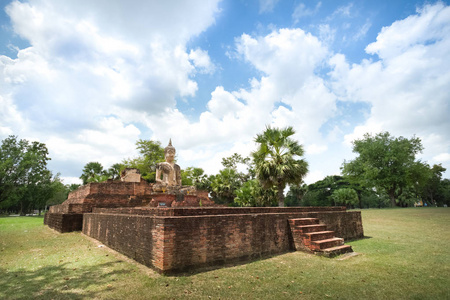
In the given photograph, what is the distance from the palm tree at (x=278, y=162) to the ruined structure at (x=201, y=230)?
407 centimetres

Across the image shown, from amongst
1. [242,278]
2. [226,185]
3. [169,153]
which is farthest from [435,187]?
[242,278]

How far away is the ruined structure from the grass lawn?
12.2 inches

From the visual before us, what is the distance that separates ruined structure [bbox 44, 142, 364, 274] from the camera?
480 centimetres

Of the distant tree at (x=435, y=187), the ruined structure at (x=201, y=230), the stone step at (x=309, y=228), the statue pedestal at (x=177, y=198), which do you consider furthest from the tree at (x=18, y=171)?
the distant tree at (x=435, y=187)

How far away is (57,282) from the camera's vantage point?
4391mm

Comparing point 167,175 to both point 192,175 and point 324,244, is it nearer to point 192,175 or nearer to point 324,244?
point 324,244

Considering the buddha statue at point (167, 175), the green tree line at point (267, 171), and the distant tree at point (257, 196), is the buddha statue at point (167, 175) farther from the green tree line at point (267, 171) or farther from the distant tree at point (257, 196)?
the distant tree at point (257, 196)

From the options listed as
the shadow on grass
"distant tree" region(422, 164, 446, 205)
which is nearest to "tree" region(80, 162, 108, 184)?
the shadow on grass

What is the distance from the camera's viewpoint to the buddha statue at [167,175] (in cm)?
891

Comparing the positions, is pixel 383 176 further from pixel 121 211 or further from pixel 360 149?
pixel 121 211

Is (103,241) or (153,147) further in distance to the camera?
(153,147)

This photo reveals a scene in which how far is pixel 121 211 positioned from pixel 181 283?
4.22 metres

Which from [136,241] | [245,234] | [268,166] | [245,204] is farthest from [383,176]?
[136,241]

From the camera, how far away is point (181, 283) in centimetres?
423
